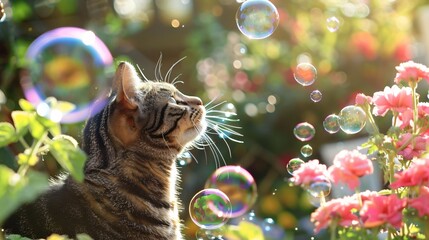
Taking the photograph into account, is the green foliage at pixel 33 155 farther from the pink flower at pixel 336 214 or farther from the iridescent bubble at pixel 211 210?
the iridescent bubble at pixel 211 210

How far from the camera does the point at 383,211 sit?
60.9 inches

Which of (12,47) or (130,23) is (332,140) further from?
(12,47)

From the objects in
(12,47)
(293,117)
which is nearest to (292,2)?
(293,117)

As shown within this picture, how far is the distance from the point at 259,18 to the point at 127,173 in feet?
3.91

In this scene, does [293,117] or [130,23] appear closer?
[130,23]

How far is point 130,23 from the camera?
201 inches

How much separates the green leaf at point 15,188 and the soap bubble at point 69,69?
217 centimetres

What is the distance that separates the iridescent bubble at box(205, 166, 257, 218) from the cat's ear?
0.63 meters

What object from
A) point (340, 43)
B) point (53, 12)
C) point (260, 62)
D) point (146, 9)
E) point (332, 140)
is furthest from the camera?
point (146, 9)

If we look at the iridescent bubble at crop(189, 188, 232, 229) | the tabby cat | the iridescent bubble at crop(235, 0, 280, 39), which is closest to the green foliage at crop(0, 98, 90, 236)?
the tabby cat

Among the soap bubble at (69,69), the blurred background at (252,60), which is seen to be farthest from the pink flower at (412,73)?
the soap bubble at (69,69)

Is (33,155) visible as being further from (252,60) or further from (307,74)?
(252,60)

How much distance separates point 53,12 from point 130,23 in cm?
59

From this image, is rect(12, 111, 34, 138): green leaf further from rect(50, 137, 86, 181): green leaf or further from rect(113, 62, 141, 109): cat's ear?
rect(113, 62, 141, 109): cat's ear
